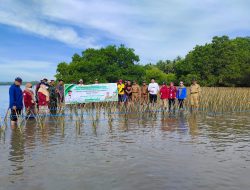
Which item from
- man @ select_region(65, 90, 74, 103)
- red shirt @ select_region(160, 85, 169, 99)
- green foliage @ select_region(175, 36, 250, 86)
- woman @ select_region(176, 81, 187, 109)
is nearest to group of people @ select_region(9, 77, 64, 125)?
man @ select_region(65, 90, 74, 103)

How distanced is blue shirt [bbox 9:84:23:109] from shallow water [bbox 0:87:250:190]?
87cm

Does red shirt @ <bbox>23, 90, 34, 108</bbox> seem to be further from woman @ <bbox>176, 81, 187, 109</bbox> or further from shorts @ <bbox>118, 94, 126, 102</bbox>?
woman @ <bbox>176, 81, 187, 109</bbox>

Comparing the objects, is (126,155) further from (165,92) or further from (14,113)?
(165,92)

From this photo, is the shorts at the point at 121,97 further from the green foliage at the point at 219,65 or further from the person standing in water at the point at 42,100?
the green foliage at the point at 219,65

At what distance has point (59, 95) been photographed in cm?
→ 1639

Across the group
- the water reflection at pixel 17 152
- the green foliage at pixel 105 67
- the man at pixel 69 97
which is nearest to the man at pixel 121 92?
the man at pixel 69 97

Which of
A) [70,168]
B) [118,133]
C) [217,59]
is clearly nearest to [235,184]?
[70,168]

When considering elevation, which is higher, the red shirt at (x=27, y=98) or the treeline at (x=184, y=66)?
the treeline at (x=184, y=66)

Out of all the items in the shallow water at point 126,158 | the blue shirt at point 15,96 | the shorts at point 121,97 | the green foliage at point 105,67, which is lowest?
the shallow water at point 126,158

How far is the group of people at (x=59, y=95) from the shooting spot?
1180 cm

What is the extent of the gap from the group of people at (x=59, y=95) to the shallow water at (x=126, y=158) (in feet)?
4.97

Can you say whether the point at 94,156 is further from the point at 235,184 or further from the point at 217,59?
the point at 217,59

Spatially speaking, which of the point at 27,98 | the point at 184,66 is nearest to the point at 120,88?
the point at 27,98

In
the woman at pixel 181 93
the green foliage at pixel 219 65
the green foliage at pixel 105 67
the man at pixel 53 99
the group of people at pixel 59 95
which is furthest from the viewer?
the green foliage at pixel 219 65
